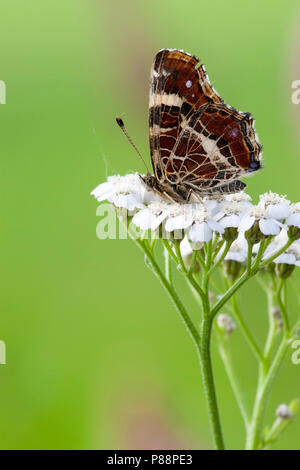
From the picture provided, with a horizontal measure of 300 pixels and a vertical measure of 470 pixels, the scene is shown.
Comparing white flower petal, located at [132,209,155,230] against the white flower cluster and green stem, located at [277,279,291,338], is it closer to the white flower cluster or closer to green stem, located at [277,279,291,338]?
the white flower cluster

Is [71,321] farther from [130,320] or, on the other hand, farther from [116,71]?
[116,71]

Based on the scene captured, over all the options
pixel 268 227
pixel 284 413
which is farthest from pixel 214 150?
pixel 284 413

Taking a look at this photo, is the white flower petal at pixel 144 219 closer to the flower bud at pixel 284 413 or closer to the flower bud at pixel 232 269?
the flower bud at pixel 232 269

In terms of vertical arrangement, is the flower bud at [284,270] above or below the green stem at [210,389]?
above

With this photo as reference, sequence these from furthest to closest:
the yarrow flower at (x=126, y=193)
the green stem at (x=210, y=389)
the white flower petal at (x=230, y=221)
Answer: the yarrow flower at (x=126, y=193) < the white flower petal at (x=230, y=221) < the green stem at (x=210, y=389)

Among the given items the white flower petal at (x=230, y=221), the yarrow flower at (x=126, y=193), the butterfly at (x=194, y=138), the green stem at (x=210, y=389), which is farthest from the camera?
the butterfly at (x=194, y=138)

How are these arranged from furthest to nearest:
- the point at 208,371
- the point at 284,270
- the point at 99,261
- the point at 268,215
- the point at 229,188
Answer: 1. the point at 99,261
2. the point at 229,188
3. the point at 284,270
4. the point at 268,215
5. the point at 208,371

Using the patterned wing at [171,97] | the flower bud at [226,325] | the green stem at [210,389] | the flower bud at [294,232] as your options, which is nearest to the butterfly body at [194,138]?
the patterned wing at [171,97]

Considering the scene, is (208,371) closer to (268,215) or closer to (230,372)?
(230,372)
